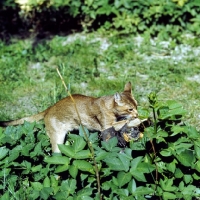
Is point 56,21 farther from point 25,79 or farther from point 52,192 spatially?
point 52,192

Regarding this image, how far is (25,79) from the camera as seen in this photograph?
650cm

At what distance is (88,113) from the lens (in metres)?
4.78

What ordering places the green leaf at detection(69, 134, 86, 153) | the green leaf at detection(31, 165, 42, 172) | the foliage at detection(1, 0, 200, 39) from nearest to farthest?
the green leaf at detection(69, 134, 86, 153) < the green leaf at detection(31, 165, 42, 172) < the foliage at detection(1, 0, 200, 39)

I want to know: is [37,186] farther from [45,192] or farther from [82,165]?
[82,165]

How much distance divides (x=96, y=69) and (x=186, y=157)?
3.43m

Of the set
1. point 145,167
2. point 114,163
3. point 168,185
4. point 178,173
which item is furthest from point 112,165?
point 178,173

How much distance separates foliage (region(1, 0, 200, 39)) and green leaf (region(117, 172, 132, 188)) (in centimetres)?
429

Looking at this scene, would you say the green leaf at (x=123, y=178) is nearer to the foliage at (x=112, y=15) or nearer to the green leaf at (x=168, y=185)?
the green leaf at (x=168, y=185)

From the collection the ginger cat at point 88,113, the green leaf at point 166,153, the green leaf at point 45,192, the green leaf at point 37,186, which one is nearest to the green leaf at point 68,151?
the green leaf at point 45,192

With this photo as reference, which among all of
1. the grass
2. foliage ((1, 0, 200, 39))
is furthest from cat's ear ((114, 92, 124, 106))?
foliage ((1, 0, 200, 39))

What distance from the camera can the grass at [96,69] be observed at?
5926 millimetres

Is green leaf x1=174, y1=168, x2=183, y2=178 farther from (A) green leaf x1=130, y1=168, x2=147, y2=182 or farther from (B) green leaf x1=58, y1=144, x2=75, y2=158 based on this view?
(B) green leaf x1=58, y1=144, x2=75, y2=158

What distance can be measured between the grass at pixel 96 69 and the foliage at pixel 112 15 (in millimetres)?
217

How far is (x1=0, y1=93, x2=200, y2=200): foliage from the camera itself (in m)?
3.32
